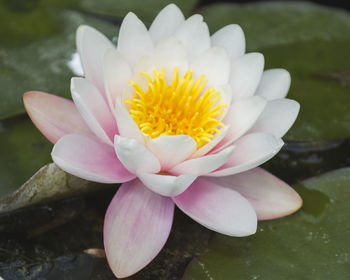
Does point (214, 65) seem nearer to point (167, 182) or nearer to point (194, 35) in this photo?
point (194, 35)

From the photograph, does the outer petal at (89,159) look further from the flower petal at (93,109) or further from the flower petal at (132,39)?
the flower petal at (132,39)

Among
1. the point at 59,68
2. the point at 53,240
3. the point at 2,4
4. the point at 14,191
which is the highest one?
the point at 2,4

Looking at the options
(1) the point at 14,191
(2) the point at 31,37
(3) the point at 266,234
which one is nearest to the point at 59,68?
(2) the point at 31,37

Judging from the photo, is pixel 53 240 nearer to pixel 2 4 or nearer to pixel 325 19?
pixel 2 4

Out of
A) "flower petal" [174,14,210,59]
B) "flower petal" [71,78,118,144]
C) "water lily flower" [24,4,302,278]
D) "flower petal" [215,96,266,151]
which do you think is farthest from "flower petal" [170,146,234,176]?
"flower petal" [174,14,210,59]

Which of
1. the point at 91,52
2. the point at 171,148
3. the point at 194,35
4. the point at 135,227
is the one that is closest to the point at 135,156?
the point at 171,148

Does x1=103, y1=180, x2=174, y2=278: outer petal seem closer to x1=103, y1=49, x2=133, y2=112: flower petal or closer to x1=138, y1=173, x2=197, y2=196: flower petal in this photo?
x1=138, y1=173, x2=197, y2=196: flower petal
